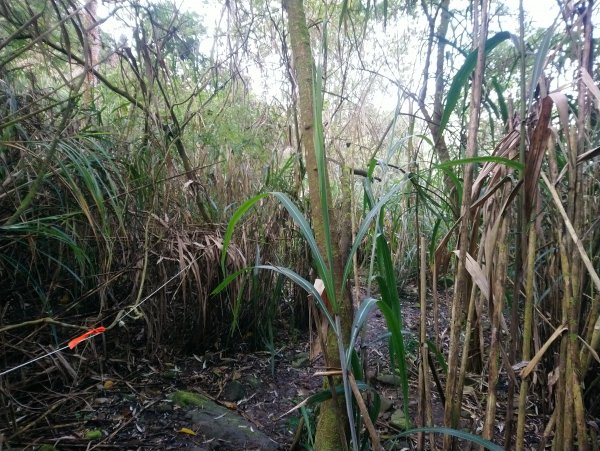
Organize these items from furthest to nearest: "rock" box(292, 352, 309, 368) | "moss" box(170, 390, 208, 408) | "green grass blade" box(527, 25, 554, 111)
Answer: "rock" box(292, 352, 309, 368)
"moss" box(170, 390, 208, 408)
"green grass blade" box(527, 25, 554, 111)

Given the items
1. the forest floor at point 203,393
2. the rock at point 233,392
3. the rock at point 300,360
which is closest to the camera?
the forest floor at point 203,393

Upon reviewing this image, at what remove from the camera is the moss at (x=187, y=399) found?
1.65 metres

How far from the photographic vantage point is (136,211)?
1.93m

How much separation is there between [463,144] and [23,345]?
1872 millimetres

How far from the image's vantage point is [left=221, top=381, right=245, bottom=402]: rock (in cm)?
181

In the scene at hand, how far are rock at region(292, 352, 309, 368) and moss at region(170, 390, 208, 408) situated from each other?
565mm

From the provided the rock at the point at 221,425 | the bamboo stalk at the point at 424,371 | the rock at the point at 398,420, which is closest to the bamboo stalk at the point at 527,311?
the bamboo stalk at the point at 424,371

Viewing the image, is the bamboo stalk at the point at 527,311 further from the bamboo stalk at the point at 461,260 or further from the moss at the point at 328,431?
the moss at the point at 328,431

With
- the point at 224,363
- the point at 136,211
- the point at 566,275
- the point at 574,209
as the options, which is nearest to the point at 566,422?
the point at 566,275

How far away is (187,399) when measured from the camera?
167 cm

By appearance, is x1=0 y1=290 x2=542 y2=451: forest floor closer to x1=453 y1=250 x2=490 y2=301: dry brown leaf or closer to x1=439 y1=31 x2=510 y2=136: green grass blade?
x1=453 y1=250 x2=490 y2=301: dry brown leaf

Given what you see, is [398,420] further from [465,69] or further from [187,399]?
[465,69]

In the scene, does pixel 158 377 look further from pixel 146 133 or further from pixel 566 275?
pixel 566 275

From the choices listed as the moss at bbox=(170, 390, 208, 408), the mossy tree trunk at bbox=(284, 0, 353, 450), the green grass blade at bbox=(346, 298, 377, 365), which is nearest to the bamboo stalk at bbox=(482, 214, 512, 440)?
the green grass blade at bbox=(346, 298, 377, 365)
